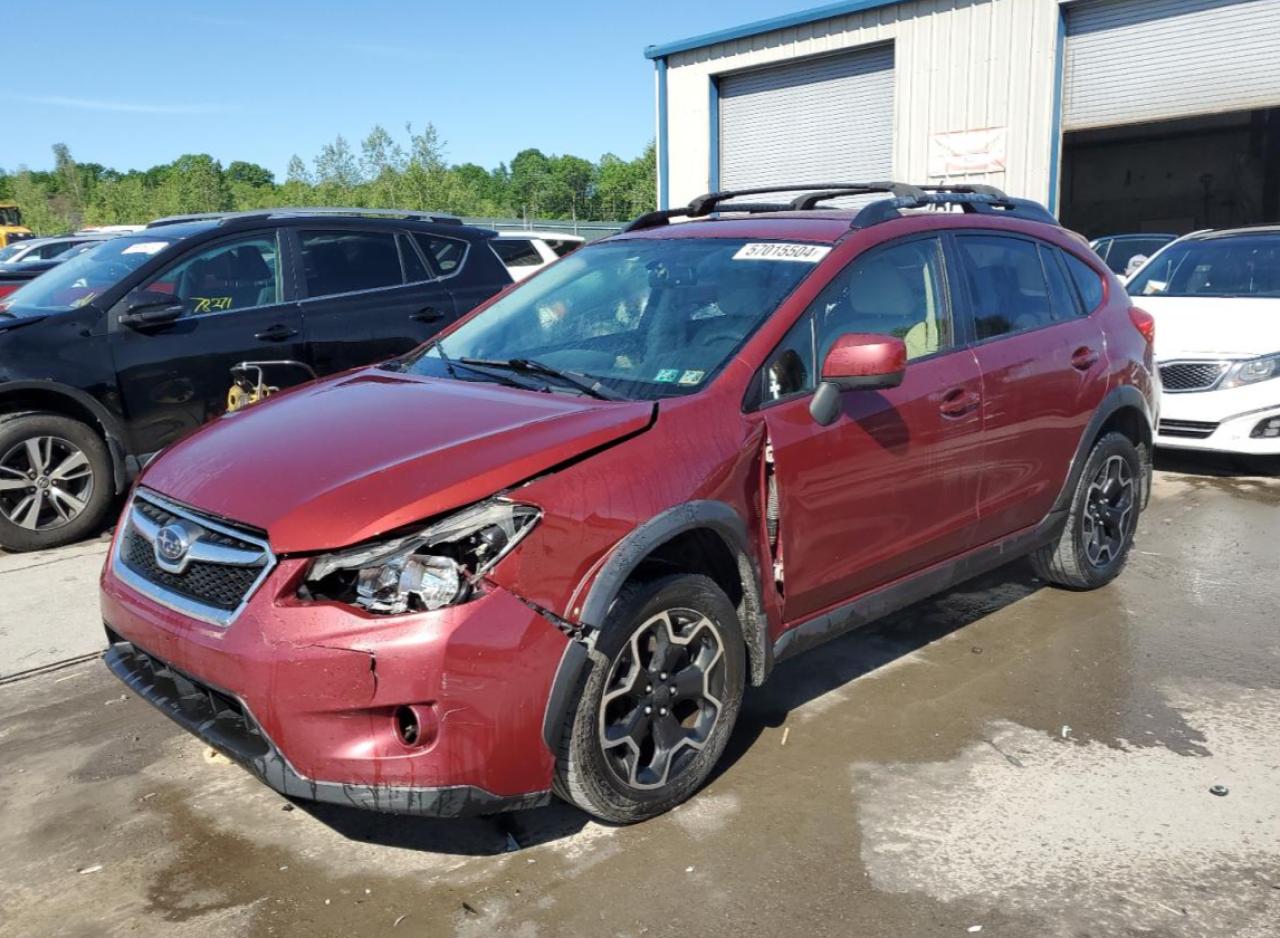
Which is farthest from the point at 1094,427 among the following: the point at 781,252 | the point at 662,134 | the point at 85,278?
the point at 662,134

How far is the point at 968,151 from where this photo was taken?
1536 centimetres

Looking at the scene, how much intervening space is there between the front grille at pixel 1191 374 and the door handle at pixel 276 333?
5917 mm

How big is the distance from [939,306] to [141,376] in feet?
15.0

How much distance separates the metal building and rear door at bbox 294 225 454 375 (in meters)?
10.5

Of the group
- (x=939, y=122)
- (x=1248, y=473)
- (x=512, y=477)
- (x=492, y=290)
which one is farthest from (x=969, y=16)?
(x=512, y=477)

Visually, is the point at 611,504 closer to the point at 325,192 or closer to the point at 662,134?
the point at 662,134

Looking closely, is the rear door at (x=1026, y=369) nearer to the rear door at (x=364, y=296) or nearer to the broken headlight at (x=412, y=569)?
the broken headlight at (x=412, y=569)

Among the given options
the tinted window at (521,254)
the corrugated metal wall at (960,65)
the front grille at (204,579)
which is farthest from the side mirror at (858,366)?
the corrugated metal wall at (960,65)

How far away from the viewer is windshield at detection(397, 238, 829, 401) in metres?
3.55

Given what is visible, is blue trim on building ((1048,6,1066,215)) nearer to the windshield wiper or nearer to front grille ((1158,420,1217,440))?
front grille ((1158,420,1217,440))

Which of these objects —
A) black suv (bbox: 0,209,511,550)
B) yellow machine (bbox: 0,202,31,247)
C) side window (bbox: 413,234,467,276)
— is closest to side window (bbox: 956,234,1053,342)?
black suv (bbox: 0,209,511,550)

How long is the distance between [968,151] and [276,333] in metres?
11.7

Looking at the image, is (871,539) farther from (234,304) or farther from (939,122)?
(939,122)

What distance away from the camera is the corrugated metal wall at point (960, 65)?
14562mm
